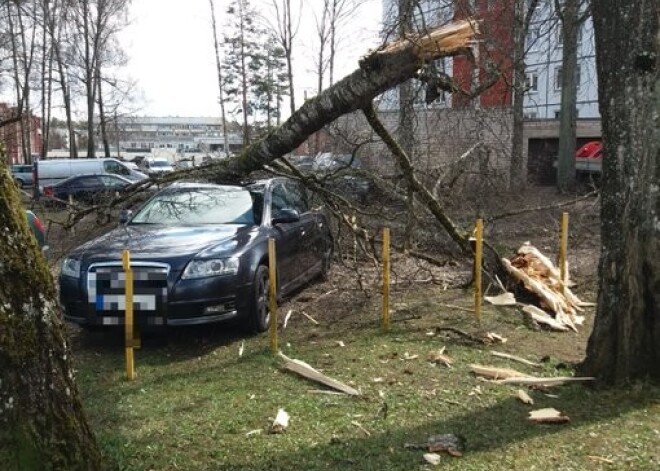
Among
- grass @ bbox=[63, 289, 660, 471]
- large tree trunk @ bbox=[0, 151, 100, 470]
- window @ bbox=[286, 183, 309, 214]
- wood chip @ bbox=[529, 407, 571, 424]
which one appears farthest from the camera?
window @ bbox=[286, 183, 309, 214]

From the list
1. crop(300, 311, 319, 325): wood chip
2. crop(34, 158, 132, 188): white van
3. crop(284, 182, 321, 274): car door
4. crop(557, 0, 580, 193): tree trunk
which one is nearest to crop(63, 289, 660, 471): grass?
crop(300, 311, 319, 325): wood chip

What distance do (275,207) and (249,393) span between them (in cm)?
333

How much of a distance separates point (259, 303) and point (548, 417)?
329cm

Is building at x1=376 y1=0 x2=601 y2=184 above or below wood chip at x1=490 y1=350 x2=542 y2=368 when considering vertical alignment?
above

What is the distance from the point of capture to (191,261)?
6.44 m

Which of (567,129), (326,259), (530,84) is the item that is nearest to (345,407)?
(326,259)

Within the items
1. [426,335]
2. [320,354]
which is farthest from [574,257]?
[320,354]

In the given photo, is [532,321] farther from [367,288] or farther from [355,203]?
[355,203]

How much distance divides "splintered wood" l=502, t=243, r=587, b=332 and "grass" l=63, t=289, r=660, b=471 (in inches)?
19.2

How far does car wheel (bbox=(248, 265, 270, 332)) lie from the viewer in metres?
6.84

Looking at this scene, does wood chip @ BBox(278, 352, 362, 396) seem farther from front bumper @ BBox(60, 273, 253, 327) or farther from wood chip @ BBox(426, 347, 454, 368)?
wood chip @ BBox(426, 347, 454, 368)

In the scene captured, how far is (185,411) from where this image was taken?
4832 millimetres

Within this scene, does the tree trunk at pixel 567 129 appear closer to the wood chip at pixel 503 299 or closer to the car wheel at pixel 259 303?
the wood chip at pixel 503 299

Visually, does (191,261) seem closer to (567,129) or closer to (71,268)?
(71,268)
